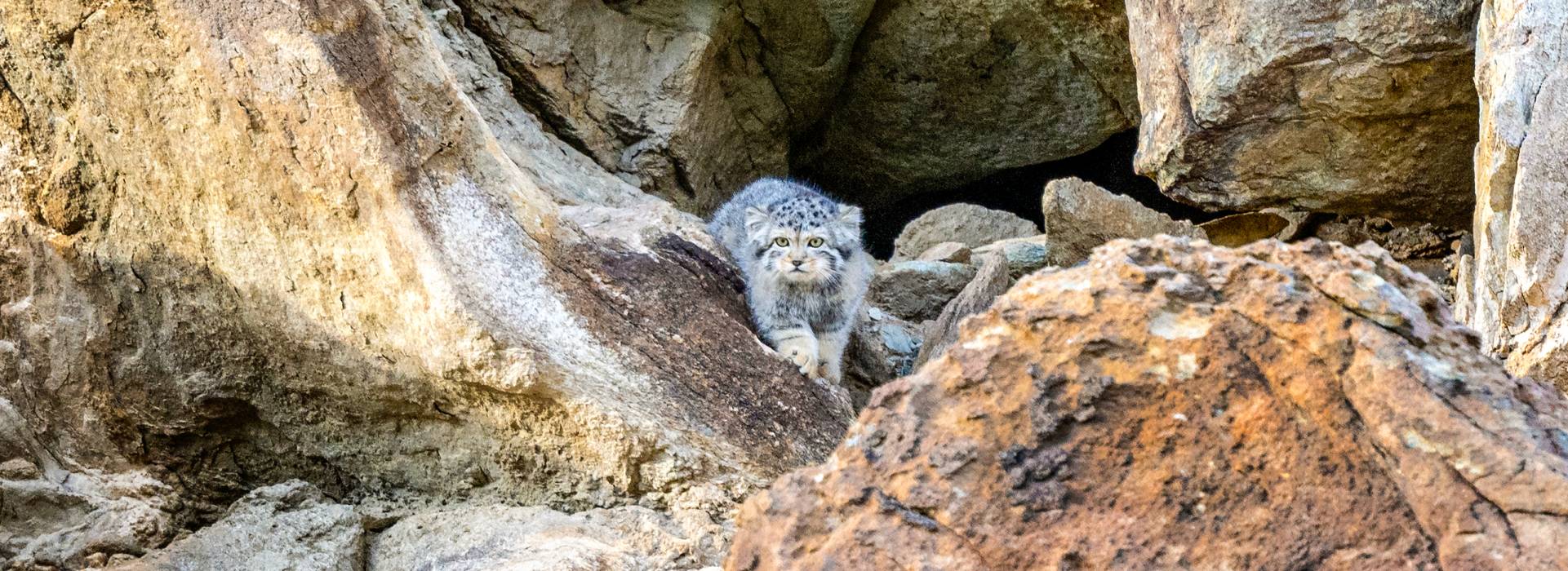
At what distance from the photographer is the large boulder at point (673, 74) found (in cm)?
687

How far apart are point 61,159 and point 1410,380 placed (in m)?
3.70

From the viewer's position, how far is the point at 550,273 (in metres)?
4.17

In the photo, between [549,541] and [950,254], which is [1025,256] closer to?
[950,254]

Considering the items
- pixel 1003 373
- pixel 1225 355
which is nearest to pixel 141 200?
pixel 1003 373

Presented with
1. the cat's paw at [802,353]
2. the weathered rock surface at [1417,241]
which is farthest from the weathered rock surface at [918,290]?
the weathered rock surface at [1417,241]

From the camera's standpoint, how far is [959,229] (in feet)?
27.0

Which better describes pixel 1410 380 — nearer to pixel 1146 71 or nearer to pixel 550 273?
pixel 550 273

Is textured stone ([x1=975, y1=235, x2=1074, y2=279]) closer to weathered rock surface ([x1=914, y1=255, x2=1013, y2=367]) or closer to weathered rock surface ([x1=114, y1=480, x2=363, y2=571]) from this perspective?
weathered rock surface ([x1=914, y1=255, x2=1013, y2=367])

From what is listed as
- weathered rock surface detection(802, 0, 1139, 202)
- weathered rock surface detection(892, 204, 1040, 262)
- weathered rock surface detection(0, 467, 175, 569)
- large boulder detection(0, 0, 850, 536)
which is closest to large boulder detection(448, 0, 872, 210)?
weathered rock surface detection(802, 0, 1139, 202)

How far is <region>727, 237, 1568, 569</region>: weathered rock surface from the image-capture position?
1986mm

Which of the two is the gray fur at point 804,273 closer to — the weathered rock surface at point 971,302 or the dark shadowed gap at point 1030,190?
the weathered rock surface at point 971,302

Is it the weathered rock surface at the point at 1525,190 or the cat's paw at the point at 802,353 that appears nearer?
the weathered rock surface at the point at 1525,190

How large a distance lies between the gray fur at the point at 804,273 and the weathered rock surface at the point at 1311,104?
4.37 ft

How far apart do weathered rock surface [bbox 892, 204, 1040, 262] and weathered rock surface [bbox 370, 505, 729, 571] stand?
4.67 m
